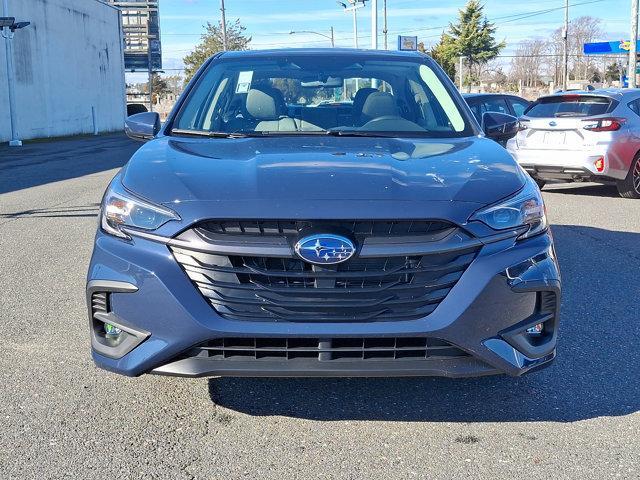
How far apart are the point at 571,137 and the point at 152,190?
345 inches

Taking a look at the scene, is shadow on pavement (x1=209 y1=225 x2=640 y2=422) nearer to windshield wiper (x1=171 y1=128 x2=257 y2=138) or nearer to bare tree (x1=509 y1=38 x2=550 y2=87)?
windshield wiper (x1=171 y1=128 x2=257 y2=138)

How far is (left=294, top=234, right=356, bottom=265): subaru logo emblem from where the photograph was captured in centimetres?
301

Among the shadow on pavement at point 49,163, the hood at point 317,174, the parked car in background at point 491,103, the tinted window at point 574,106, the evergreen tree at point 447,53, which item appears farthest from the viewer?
the evergreen tree at point 447,53

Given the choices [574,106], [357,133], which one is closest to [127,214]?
[357,133]

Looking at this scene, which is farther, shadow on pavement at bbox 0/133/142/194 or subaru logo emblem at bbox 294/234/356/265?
shadow on pavement at bbox 0/133/142/194

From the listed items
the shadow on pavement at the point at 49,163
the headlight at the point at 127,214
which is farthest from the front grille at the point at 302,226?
the shadow on pavement at the point at 49,163

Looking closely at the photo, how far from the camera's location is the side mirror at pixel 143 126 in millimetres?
4805

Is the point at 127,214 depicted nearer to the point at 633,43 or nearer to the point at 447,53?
the point at 633,43

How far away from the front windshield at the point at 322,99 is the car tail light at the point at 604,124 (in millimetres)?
6365

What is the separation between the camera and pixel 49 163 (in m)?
19.0

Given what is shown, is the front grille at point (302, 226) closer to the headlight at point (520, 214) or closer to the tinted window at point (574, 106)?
the headlight at point (520, 214)

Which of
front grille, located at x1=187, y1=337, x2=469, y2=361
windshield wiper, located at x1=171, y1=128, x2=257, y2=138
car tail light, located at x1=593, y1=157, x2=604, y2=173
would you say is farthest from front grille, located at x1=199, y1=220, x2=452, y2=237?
car tail light, located at x1=593, y1=157, x2=604, y2=173

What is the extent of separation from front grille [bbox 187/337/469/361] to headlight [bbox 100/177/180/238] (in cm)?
55

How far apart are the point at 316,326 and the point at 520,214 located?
1010 mm
